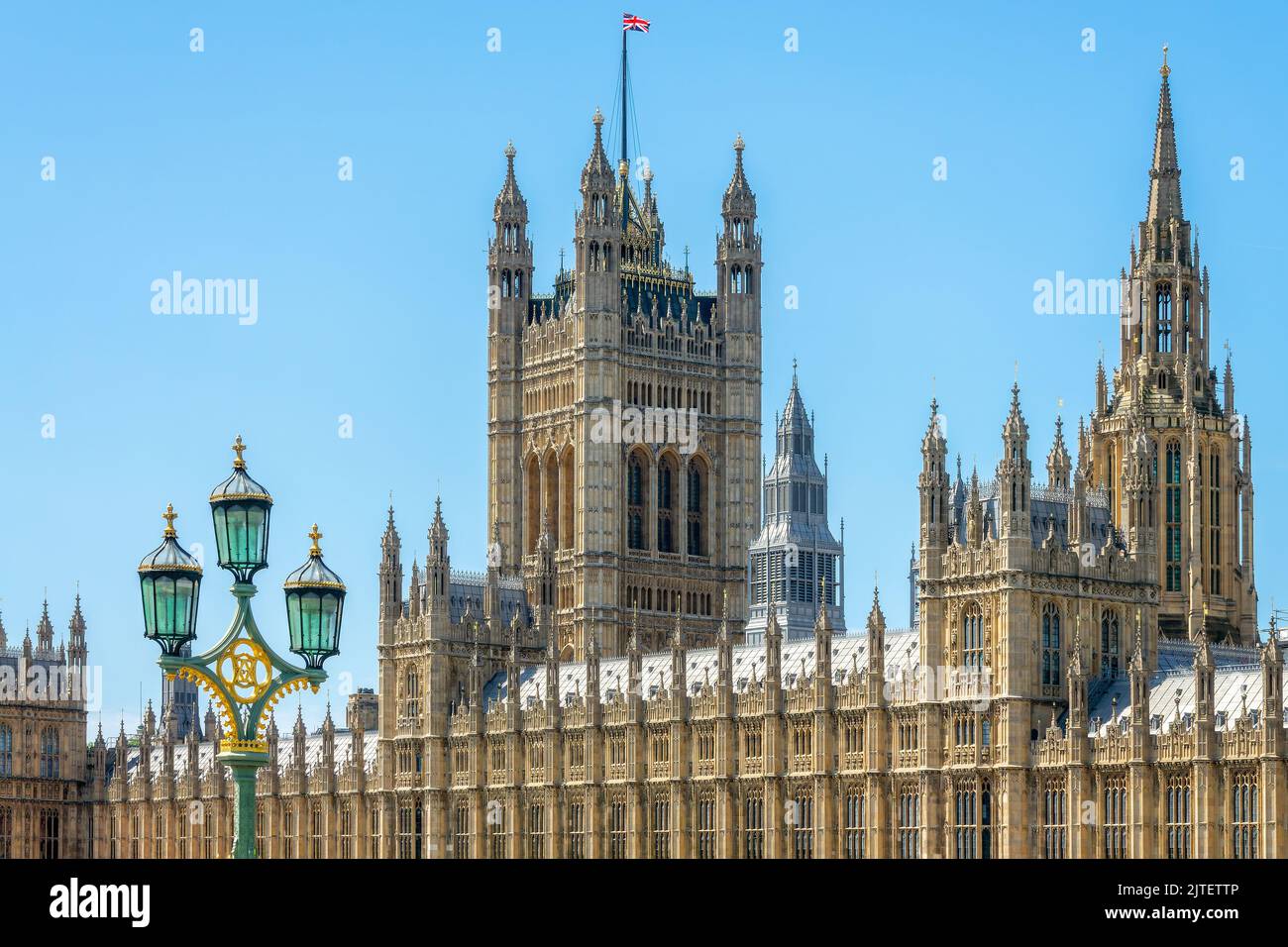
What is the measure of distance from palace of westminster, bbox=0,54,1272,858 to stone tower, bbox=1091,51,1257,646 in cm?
22

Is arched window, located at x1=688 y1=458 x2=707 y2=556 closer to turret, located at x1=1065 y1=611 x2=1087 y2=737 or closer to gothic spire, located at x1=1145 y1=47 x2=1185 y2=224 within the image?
gothic spire, located at x1=1145 y1=47 x2=1185 y2=224

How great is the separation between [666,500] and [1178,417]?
4014 centimetres

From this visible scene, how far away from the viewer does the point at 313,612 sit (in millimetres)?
61375

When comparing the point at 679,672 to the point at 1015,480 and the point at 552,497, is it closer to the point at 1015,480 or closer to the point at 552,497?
the point at 1015,480

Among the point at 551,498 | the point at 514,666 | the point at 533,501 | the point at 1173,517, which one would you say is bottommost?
the point at 514,666

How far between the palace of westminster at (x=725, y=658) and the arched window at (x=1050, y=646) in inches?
6.9

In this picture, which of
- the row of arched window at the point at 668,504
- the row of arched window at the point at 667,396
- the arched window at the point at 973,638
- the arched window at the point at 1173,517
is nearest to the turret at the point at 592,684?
the arched window at the point at 973,638

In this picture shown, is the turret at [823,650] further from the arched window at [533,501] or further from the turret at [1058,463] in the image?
the arched window at [533,501]

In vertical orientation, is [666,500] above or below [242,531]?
above

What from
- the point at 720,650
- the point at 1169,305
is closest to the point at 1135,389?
the point at 1169,305

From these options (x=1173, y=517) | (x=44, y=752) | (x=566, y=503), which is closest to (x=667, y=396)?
(x=566, y=503)

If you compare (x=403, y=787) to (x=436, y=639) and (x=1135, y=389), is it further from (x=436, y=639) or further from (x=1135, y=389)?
(x=1135, y=389)

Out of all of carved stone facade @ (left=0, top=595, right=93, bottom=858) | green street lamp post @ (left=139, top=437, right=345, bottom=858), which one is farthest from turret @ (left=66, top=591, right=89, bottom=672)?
green street lamp post @ (left=139, top=437, right=345, bottom=858)

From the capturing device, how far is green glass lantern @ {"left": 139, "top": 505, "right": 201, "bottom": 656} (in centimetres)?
6069
